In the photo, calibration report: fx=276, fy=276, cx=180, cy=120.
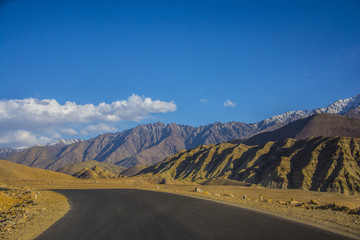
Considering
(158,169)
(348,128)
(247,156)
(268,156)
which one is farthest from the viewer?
(348,128)

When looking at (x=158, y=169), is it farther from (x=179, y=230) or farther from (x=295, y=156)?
(x=179, y=230)

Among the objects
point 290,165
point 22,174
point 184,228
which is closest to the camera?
point 184,228

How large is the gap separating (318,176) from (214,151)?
2654 inches

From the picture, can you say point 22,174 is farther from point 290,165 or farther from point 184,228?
point 184,228

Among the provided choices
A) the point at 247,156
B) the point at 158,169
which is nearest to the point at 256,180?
the point at 247,156

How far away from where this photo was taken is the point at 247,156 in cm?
12519

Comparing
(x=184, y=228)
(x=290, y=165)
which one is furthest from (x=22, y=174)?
(x=184, y=228)

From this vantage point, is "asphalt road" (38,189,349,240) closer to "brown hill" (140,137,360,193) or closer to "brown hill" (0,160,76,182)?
"brown hill" (140,137,360,193)

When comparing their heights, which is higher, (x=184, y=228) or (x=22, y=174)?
(x=184, y=228)

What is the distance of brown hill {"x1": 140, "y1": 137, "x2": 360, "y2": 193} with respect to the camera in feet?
251

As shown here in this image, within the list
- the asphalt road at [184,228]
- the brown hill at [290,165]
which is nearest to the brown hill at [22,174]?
the brown hill at [290,165]

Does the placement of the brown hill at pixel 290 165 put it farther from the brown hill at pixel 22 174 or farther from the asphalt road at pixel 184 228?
the asphalt road at pixel 184 228

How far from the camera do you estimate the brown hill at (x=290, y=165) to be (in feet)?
251

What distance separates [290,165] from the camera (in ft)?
307
